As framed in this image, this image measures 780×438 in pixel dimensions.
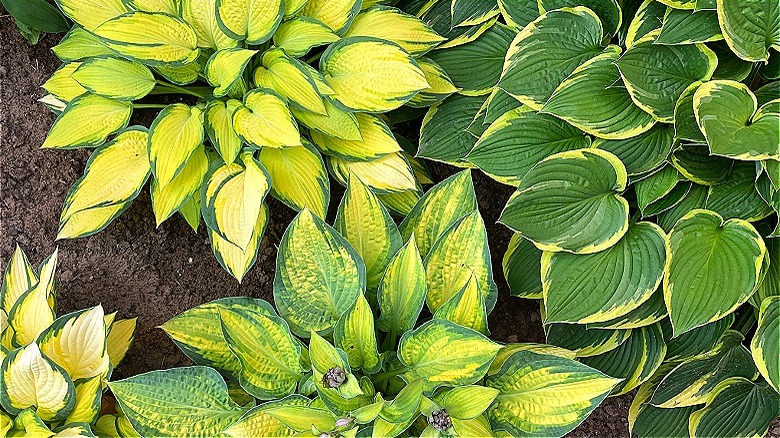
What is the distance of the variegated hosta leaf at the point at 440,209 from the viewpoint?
1.35 meters

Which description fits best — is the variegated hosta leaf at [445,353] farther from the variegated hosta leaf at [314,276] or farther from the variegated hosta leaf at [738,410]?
the variegated hosta leaf at [738,410]

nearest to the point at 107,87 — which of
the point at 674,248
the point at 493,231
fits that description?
the point at 493,231

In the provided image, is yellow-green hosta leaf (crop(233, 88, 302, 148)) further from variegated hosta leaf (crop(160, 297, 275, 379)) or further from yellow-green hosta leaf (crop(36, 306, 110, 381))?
yellow-green hosta leaf (crop(36, 306, 110, 381))

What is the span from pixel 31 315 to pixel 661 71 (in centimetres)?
127

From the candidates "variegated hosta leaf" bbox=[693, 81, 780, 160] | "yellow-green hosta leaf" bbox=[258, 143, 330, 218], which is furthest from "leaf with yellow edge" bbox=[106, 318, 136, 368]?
"variegated hosta leaf" bbox=[693, 81, 780, 160]

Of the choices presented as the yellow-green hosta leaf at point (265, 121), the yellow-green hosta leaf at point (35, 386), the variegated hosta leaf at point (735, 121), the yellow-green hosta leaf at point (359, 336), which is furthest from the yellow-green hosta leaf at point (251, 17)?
the variegated hosta leaf at point (735, 121)

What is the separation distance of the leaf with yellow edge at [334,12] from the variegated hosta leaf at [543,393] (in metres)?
0.75

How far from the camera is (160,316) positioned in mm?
1593

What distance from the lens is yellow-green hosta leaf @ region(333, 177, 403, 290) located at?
1345 mm

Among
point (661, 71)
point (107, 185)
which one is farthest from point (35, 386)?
point (661, 71)

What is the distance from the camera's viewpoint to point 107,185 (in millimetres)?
1399

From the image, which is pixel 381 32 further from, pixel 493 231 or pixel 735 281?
pixel 735 281

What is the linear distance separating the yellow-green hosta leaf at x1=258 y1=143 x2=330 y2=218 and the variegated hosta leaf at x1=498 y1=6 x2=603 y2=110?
410 mm

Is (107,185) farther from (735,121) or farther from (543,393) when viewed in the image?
(735,121)
